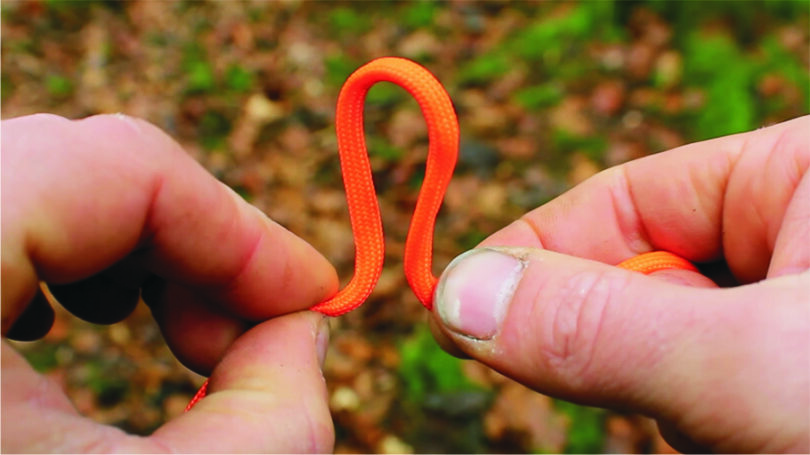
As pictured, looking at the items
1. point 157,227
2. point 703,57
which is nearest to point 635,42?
point 703,57

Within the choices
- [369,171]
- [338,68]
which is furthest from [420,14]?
[369,171]

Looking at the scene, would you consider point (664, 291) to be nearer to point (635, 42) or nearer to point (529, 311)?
point (529, 311)

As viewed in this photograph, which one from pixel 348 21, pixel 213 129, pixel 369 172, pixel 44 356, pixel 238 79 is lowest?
pixel 44 356

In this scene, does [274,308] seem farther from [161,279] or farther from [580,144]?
[580,144]

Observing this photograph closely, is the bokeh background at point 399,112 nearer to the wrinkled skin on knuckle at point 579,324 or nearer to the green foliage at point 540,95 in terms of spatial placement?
the green foliage at point 540,95

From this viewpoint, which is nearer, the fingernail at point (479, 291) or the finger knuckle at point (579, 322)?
the finger knuckle at point (579, 322)

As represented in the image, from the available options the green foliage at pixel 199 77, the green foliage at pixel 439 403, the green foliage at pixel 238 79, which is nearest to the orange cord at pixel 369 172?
the green foliage at pixel 439 403
